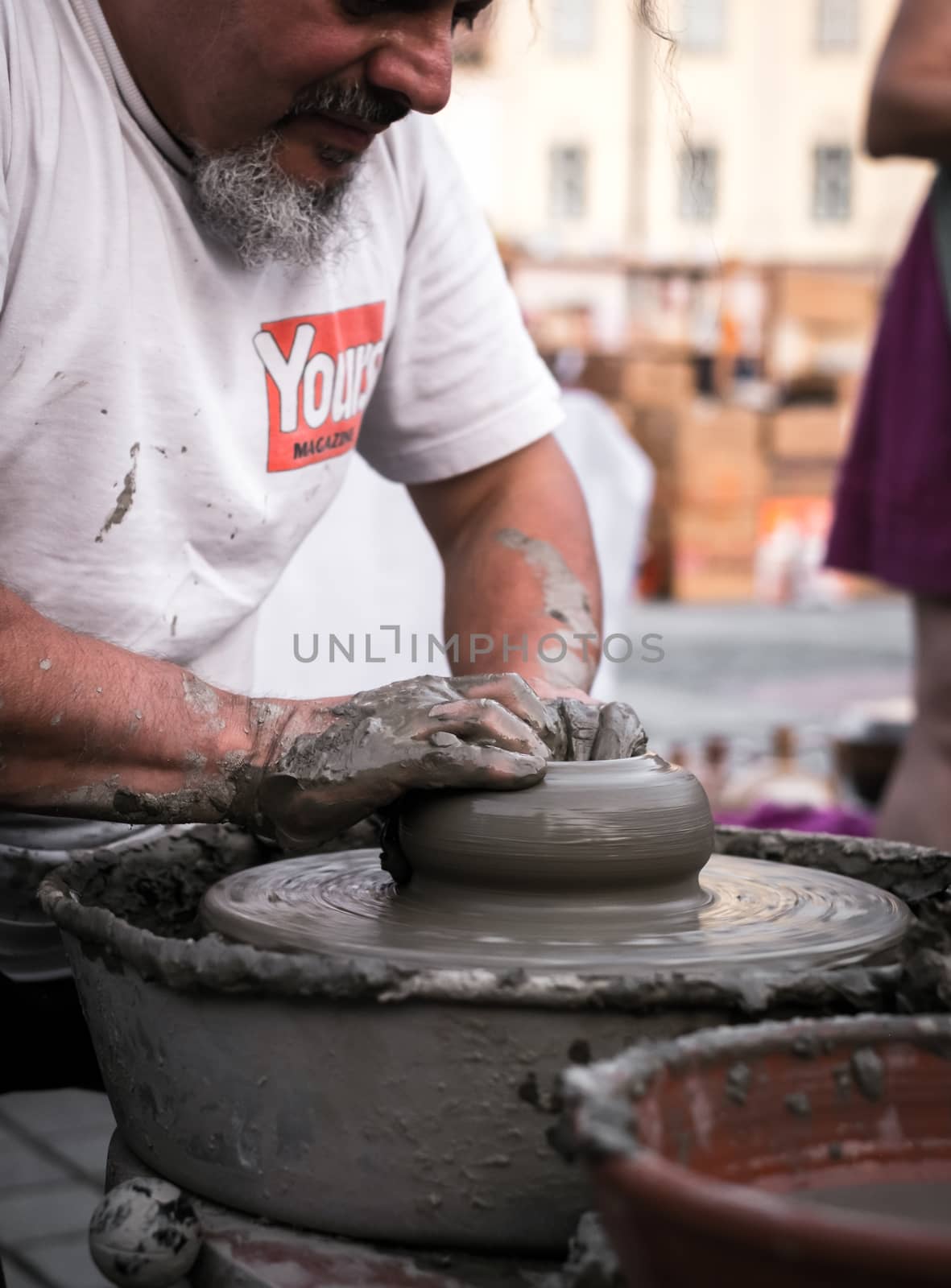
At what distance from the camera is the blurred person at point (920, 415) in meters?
2.23

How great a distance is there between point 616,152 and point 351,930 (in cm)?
2091

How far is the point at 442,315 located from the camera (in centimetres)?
182

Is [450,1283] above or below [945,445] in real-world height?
below

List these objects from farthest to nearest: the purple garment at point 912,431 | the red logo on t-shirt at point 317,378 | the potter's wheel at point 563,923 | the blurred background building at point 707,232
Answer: the blurred background building at point 707,232 < the purple garment at point 912,431 < the red logo on t-shirt at point 317,378 < the potter's wheel at point 563,923

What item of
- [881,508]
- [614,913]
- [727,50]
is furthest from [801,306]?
[727,50]

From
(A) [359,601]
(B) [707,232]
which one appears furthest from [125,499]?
(A) [359,601]

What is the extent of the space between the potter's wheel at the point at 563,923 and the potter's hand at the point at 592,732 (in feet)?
0.43

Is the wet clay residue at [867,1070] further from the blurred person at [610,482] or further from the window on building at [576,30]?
the window on building at [576,30]

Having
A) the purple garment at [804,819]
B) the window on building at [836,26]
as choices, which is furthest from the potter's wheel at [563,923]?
the window on building at [836,26]

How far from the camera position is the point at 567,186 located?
21.4m

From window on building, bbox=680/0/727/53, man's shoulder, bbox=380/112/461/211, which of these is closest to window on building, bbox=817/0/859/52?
window on building, bbox=680/0/727/53

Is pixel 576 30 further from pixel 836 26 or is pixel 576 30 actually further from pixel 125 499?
pixel 125 499

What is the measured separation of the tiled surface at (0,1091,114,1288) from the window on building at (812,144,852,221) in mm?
20600

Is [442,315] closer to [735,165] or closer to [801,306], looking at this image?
[801,306]
